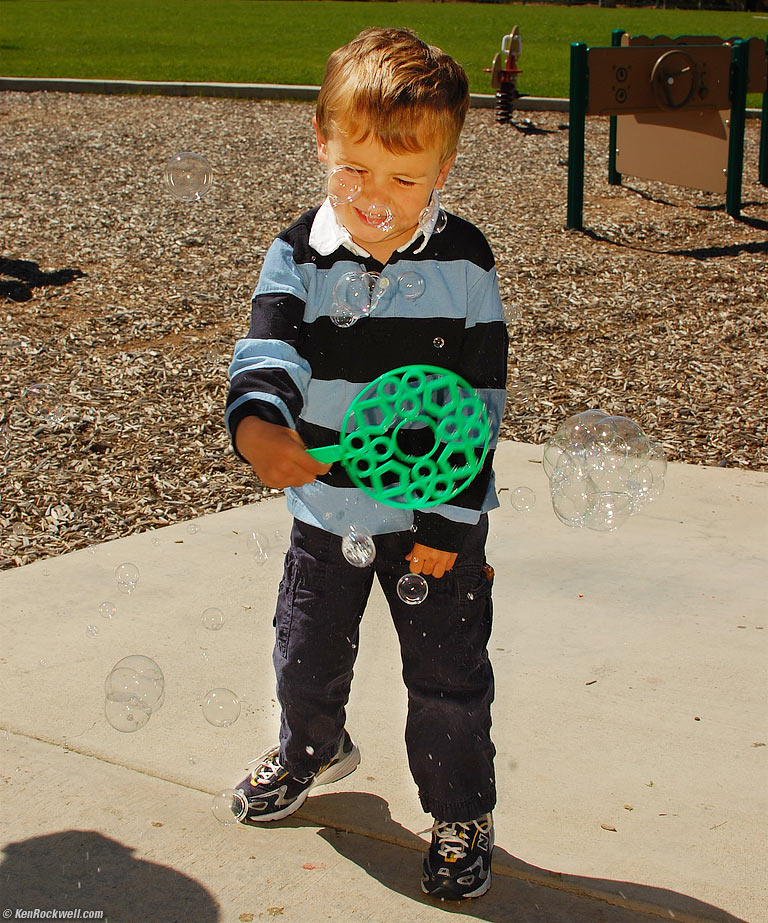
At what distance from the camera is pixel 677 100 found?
30.1 feet

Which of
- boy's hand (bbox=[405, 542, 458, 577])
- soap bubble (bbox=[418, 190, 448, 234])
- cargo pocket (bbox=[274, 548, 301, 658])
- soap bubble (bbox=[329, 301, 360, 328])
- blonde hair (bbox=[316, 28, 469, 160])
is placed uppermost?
blonde hair (bbox=[316, 28, 469, 160])

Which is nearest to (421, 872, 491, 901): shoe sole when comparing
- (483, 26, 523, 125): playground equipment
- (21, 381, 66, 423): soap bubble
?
(21, 381, 66, 423): soap bubble

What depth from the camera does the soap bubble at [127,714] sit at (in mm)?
2809

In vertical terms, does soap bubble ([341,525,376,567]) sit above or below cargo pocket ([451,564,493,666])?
above

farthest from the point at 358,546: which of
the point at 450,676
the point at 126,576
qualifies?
the point at 126,576

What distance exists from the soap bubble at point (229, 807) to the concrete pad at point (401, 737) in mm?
28

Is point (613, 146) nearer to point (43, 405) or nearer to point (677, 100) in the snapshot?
point (677, 100)

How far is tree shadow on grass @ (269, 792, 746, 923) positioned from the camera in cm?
232

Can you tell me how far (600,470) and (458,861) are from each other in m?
1.56

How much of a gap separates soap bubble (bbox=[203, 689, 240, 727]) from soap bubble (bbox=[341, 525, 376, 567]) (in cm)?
73

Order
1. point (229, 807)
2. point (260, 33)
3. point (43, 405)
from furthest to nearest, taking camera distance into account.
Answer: point (260, 33) < point (43, 405) < point (229, 807)

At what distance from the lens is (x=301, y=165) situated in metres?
11.0

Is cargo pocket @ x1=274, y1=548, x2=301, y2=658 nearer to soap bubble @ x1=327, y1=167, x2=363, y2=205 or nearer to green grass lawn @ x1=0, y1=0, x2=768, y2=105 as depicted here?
soap bubble @ x1=327, y1=167, x2=363, y2=205

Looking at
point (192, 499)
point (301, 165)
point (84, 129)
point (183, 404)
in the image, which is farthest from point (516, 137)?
point (192, 499)
